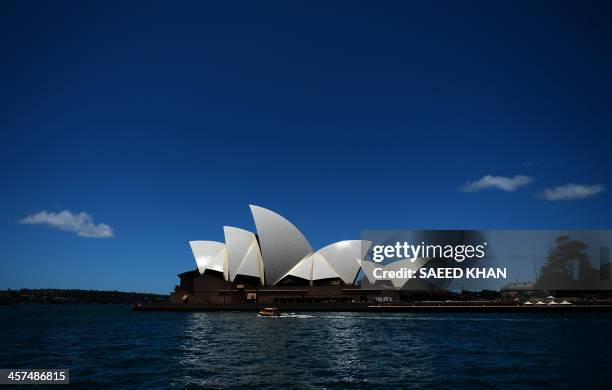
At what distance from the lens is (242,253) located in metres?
98.4

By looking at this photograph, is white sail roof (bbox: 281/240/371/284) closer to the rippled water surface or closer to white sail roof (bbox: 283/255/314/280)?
white sail roof (bbox: 283/255/314/280)

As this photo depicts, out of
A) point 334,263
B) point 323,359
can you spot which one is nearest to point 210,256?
point 334,263

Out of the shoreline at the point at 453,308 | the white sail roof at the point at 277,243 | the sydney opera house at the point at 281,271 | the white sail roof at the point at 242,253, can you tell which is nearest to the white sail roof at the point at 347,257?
the sydney opera house at the point at 281,271

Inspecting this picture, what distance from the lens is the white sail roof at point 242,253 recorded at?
9700 centimetres

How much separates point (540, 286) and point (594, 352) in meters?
102

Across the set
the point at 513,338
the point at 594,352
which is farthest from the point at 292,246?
the point at 594,352

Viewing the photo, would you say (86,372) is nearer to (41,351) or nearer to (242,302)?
(41,351)

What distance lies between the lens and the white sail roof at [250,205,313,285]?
93.6 m

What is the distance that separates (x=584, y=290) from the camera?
117062 millimetres

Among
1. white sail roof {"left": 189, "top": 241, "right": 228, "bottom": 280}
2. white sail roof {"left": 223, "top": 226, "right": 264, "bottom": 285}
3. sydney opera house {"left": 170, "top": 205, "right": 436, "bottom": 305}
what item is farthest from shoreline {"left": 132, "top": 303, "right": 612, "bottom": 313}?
white sail roof {"left": 189, "top": 241, "right": 228, "bottom": 280}

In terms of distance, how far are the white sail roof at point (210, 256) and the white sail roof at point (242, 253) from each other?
467 cm

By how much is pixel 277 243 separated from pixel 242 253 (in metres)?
8.33

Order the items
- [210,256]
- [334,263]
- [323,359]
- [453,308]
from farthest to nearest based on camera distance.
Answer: [210,256] → [334,263] → [453,308] → [323,359]

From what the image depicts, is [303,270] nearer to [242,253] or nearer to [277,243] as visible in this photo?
[277,243]
